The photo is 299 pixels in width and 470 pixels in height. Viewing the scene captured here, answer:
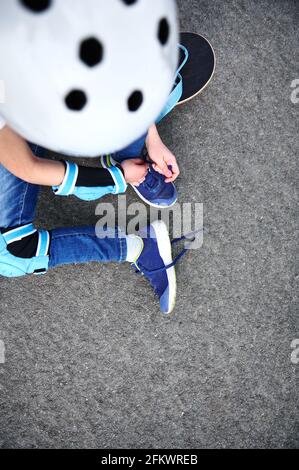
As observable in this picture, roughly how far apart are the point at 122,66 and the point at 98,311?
0.83m

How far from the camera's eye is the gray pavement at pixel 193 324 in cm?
122

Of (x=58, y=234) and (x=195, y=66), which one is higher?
(x=195, y=66)

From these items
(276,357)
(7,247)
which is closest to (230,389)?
(276,357)

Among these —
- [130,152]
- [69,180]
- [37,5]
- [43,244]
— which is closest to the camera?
[37,5]

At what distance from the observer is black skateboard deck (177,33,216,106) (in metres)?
1.27

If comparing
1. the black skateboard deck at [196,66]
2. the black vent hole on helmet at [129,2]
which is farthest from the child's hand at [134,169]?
the black vent hole on helmet at [129,2]

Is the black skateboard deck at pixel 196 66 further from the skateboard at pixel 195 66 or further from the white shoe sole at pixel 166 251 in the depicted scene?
the white shoe sole at pixel 166 251

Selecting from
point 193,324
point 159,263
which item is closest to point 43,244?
point 159,263

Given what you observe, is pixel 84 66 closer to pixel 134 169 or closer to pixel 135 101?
pixel 135 101

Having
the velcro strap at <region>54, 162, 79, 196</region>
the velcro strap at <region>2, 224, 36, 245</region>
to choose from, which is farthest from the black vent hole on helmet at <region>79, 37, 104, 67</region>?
the velcro strap at <region>2, 224, 36, 245</region>

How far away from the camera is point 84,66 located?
52 centimetres

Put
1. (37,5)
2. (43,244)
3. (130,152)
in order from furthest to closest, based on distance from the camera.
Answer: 1. (130,152)
2. (43,244)
3. (37,5)

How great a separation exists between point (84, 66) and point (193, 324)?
0.88m

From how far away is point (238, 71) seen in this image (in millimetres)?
1342
